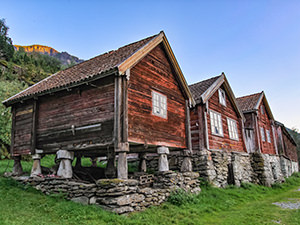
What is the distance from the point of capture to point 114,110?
9922 millimetres

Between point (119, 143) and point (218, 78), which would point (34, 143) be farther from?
point (218, 78)

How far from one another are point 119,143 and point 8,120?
16.2 meters

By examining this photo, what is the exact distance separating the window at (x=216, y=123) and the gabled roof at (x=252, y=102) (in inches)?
256

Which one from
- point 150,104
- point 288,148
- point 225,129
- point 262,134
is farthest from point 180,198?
point 288,148

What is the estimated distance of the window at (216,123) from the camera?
55.7 feet

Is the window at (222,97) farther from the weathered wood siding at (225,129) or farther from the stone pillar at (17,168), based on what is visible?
the stone pillar at (17,168)

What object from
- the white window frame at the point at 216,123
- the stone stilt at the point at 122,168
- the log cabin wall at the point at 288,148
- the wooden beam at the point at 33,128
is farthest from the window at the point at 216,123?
the log cabin wall at the point at 288,148

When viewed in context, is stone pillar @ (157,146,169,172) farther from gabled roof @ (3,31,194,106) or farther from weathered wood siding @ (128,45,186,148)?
gabled roof @ (3,31,194,106)

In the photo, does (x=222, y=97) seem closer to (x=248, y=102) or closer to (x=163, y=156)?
(x=248, y=102)

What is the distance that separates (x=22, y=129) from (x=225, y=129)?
13.6 metres

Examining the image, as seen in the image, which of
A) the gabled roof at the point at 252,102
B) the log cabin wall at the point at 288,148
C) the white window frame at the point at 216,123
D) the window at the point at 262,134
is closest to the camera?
the white window frame at the point at 216,123

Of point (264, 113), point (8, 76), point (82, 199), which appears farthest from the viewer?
point (8, 76)

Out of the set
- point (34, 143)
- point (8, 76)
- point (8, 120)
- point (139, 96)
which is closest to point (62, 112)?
point (34, 143)

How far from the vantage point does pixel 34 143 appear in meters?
12.4
